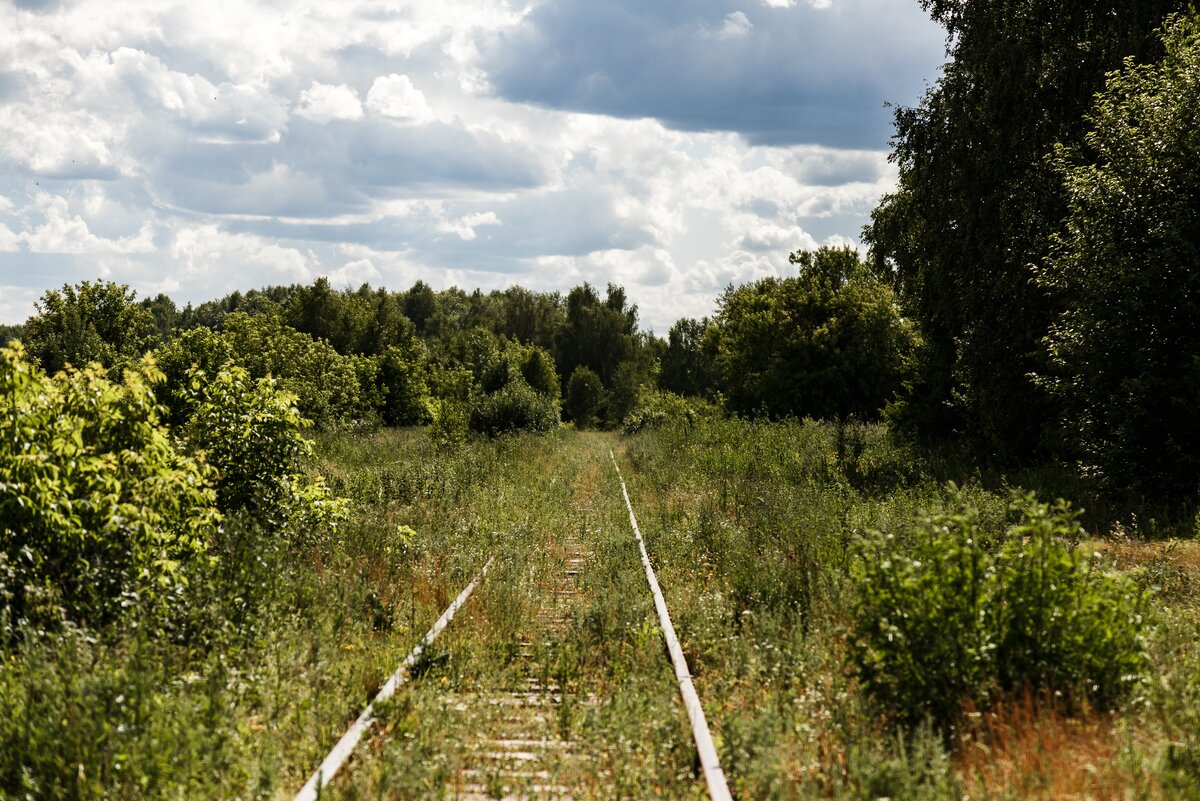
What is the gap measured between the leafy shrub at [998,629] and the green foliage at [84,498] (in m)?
5.04

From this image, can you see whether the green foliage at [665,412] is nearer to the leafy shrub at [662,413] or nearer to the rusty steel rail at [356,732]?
the leafy shrub at [662,413]

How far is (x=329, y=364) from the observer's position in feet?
175

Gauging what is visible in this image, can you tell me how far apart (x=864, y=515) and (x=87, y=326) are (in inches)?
2386

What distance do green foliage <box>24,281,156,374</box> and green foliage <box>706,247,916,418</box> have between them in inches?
1450

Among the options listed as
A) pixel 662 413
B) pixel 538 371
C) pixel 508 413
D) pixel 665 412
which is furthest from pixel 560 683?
pixel 538 371

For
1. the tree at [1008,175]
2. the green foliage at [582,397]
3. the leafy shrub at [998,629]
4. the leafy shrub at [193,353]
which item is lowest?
the green foliage at [582,397]

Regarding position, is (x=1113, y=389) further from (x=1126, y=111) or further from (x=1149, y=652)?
(x=1149, y=652)

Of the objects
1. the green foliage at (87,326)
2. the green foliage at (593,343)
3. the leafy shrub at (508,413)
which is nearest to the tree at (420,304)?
the green foliage at (593,343)

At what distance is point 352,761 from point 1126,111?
15.9 meters

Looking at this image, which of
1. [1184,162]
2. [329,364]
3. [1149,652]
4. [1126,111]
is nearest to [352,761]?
[1149,652]

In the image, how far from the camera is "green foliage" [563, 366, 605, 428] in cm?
9269

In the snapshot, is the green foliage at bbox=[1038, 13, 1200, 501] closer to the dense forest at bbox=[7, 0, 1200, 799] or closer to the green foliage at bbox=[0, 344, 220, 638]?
the dense forest at bbox=[7, 0, 1200, 799]

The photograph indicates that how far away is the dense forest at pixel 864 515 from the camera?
5133 millimetres

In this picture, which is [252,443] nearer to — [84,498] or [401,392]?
[84,498]
